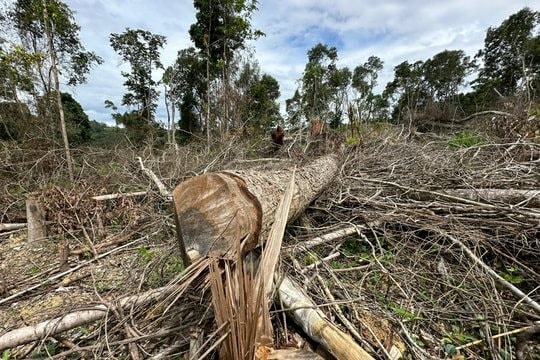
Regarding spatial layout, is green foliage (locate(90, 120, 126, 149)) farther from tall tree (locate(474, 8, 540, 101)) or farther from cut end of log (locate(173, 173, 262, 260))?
tall tree (locate(474, 8, 540, 101))

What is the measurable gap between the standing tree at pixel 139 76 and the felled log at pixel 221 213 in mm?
11764

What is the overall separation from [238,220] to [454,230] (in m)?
1.65

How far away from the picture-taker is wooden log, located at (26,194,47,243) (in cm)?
260

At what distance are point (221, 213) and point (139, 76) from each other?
54.9ft

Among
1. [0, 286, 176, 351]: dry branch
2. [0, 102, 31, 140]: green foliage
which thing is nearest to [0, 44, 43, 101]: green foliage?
[0, 102, 31, 140]: green foliage

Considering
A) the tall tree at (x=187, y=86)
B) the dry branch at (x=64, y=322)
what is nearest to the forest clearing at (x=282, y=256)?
the dry branch at (x=64, y=322)

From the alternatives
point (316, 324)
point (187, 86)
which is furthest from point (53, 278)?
point (187, 86)

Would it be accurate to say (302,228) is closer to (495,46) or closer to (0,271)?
(0,271)

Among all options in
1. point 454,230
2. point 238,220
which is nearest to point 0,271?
point 238,220

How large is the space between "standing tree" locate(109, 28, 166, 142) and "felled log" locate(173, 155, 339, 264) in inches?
463

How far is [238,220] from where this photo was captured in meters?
1.15

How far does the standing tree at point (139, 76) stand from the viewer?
12.9 metres

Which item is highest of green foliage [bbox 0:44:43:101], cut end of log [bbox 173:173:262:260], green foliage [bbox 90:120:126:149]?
green foliage [bbox 0:44:43:101]

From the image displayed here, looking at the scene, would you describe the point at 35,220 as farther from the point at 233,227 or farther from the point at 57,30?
the point at 57,30
